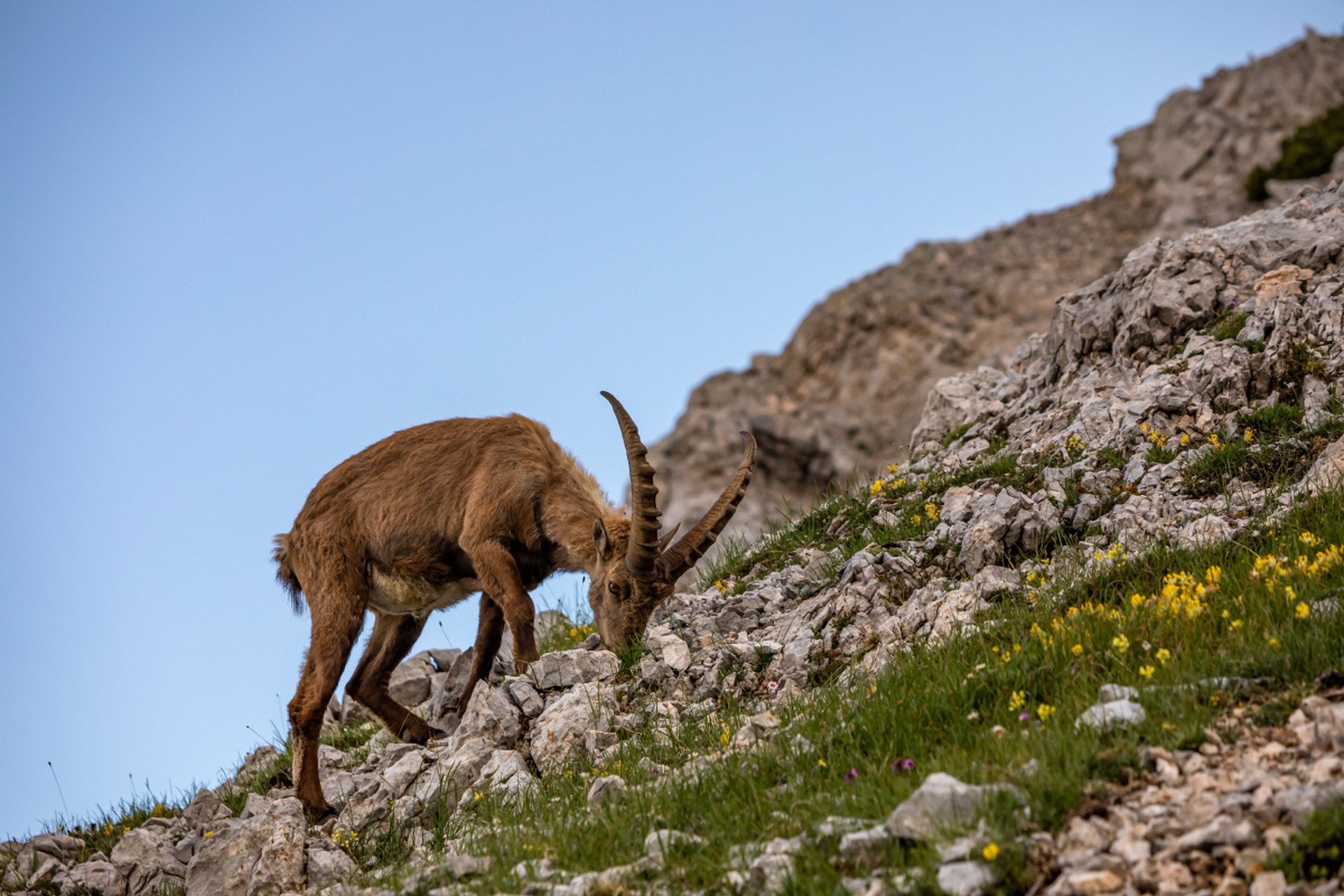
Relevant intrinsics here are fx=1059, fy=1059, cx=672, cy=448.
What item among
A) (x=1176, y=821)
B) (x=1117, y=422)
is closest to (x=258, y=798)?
(x=1176, y=821)

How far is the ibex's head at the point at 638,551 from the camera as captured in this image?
891cm

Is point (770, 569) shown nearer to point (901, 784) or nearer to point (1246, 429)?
point (1246, 429)

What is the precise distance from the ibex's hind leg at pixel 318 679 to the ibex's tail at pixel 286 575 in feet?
2.95

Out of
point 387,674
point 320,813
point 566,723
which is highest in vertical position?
point 387,674

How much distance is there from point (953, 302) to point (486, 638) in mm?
28795

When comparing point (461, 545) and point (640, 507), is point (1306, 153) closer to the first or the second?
point (640, 507)

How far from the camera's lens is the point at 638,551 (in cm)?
905

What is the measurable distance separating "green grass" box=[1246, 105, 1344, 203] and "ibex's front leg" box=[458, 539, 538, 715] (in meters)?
28.5

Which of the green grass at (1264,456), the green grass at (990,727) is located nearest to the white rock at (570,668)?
the green grass at (990,727)

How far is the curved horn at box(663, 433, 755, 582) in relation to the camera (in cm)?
934

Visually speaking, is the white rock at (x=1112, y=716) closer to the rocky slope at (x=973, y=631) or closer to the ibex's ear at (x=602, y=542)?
the rocky slope at (x=973, y=631)

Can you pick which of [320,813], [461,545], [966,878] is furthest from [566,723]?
[966,878]

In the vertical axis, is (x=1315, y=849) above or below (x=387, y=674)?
below

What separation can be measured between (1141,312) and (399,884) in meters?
9.06
